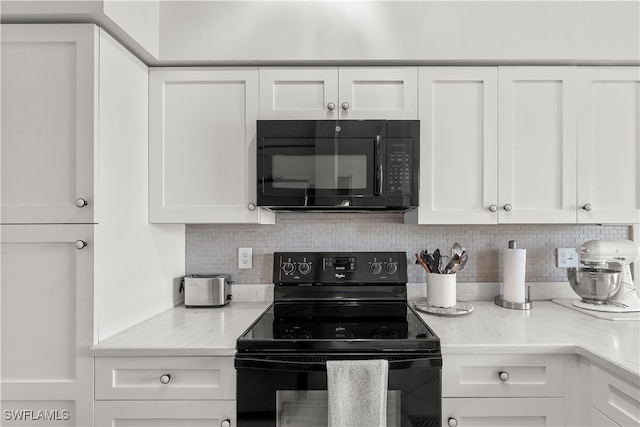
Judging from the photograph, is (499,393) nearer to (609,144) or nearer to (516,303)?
(516,303)

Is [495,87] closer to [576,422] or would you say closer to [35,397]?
[576,422]

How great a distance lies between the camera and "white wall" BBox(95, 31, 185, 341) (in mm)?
1392

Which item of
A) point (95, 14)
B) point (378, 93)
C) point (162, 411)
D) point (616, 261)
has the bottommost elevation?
point (162, 411)

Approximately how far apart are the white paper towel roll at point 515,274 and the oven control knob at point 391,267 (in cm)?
55

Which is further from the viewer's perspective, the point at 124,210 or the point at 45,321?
the point at 124,210

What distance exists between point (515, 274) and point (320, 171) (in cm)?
109

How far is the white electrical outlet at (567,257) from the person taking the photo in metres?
1.99

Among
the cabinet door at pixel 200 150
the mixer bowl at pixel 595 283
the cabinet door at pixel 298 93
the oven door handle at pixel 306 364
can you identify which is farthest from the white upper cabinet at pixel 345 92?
the mixer bowl at pixel 595 283

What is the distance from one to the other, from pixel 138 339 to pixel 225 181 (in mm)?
741

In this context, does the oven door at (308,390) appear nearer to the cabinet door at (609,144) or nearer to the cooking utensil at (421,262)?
the cooking utensil at (421,262)

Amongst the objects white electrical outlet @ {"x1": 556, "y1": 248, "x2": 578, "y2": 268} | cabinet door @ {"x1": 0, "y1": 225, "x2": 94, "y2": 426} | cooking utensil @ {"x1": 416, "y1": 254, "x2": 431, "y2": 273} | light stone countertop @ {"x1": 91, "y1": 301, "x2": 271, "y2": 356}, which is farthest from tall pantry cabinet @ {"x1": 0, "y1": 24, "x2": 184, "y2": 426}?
white electrical outlet @ {"x1": 556, "y1": 248, "x2": 578, "y2": 268}

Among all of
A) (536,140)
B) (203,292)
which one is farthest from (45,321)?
(536,140)

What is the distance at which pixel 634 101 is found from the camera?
5.55ft

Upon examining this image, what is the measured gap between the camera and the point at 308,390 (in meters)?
1.31
